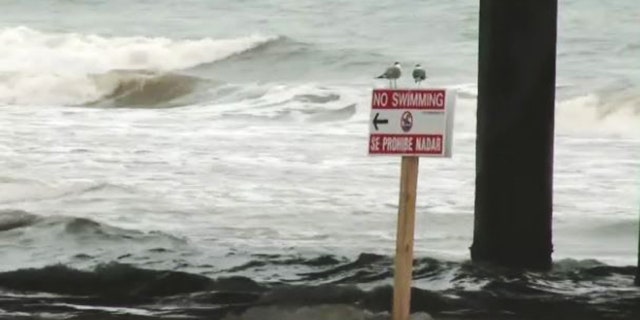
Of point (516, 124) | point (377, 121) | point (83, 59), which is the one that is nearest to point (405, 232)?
point (377, 121)

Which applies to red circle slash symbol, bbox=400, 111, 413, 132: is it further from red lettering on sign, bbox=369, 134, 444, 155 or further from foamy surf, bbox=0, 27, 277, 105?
foamy surf, bbox=0, 27, 277, 105

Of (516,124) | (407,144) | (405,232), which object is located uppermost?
(516,124)

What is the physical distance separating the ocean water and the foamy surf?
0.07 meters

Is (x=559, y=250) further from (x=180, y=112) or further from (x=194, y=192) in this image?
(x=180, y=112)

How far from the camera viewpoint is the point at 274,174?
50.7 ft

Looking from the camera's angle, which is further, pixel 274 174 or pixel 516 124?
pixel 274 174

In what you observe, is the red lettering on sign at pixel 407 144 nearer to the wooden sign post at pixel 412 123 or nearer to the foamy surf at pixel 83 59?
the wooden sign post at pixel 412 123

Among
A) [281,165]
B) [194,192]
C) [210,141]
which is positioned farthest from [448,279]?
[210,141]

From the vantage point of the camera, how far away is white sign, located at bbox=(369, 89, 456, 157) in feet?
21.8

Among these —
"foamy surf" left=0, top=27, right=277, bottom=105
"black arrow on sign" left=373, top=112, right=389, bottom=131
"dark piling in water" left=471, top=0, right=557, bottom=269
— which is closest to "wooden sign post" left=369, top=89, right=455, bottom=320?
"black arrow on sign" left=373, top=112, right=389, bottom=131

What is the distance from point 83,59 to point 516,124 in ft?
76.0

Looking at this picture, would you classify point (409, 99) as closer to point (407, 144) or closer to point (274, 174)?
point (407, 144)

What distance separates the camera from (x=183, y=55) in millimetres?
31297

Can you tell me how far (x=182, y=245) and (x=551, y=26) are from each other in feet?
11.3
